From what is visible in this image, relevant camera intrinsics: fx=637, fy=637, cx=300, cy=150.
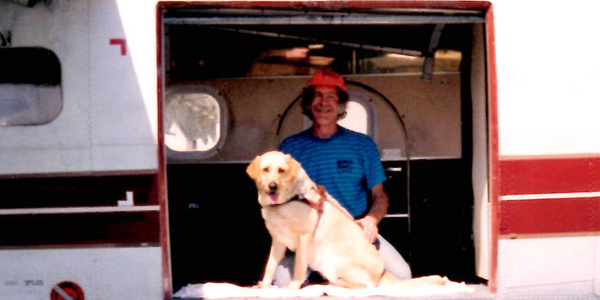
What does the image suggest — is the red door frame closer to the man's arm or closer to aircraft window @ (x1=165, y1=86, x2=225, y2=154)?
the man's arm

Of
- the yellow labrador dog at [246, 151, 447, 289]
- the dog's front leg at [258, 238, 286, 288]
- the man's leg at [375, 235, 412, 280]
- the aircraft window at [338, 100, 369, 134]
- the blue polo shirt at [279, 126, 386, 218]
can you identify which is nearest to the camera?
the yellow labrador dog at [246, 151, 447, 289]

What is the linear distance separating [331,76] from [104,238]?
1937 millimetres

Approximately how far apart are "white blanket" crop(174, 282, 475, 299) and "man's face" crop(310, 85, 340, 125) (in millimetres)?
1234

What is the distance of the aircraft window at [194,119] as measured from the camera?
5844mm

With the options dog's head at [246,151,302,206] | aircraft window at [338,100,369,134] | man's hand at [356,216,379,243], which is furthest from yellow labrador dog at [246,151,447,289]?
aircraft window at [338,100,369,134]

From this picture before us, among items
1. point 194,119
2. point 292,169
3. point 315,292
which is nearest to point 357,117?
point 194,119

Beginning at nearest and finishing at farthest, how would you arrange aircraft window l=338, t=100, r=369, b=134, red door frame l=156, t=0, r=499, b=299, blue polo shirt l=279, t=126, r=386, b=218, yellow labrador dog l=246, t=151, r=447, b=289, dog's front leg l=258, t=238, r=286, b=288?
red door frame l=156, t=0, r=499, b=299 < yellow labrador dog l=246, t=151, r=447, b=289 < dog's front leg l=258, t=238, r=286, b=288 < blue polo shirt l=279, t=126, r=386, b=218 < aircraft window l=338, t=100, r=369, b=134

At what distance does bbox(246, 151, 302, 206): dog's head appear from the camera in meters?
4.00

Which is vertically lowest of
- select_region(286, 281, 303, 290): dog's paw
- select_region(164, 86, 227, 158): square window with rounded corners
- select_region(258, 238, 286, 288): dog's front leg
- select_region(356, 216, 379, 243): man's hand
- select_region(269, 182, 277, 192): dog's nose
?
select_region(286, 281, 303, 290): dog's paw

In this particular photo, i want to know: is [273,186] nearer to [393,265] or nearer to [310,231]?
[310,231]

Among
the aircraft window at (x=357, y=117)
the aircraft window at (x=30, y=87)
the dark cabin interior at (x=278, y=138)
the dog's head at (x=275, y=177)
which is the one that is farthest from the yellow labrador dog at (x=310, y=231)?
the aircraft window at (x=357, y=117)

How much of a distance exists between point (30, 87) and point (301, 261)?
2042mm

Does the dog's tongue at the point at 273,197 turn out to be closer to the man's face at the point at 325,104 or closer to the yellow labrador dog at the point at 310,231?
the yellow labrador dog at the point at 310,231

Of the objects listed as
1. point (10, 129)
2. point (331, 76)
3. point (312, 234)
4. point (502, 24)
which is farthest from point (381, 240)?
point (10, 129)
